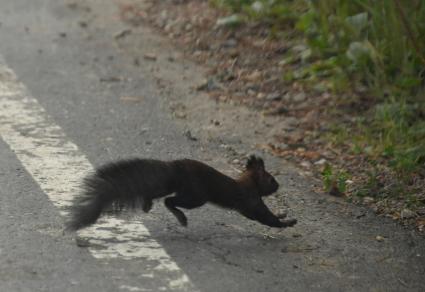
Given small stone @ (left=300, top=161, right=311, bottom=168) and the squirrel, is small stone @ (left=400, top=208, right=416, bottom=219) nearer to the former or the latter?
the squirrel

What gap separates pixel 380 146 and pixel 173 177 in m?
1.87

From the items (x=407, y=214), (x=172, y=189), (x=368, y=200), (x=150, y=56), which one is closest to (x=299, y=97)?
(x=150, y=56)

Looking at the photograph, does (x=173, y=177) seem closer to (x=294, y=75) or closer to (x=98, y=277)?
(x=98, y=277)

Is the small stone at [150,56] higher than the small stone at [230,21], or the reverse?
the small stone at [230,21]

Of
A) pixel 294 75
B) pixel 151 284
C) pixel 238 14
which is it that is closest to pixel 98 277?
pixel 151 284

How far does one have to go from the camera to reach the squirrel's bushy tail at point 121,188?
4852 millimetres

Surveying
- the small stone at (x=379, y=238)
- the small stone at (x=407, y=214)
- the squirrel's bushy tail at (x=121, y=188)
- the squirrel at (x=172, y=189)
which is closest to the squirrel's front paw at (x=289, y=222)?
the squirrel at (x=172, y=189)

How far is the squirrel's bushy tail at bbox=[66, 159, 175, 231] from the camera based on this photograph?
4852 mm

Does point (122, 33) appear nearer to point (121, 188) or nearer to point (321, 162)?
point (321, 162)

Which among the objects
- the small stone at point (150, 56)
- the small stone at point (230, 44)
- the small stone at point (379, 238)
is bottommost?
the small stone at point (379, 238)

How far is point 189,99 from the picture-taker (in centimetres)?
763

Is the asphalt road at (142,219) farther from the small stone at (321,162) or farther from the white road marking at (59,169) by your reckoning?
the small stone at (321,162)

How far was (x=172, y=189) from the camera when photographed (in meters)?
5.16

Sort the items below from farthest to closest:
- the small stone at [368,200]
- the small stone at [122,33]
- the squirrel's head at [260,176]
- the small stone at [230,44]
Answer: the small stone at [122,33]
the small stone at [230,44]
the small stone at [368,200]
the squirrel's head at [260,176]
